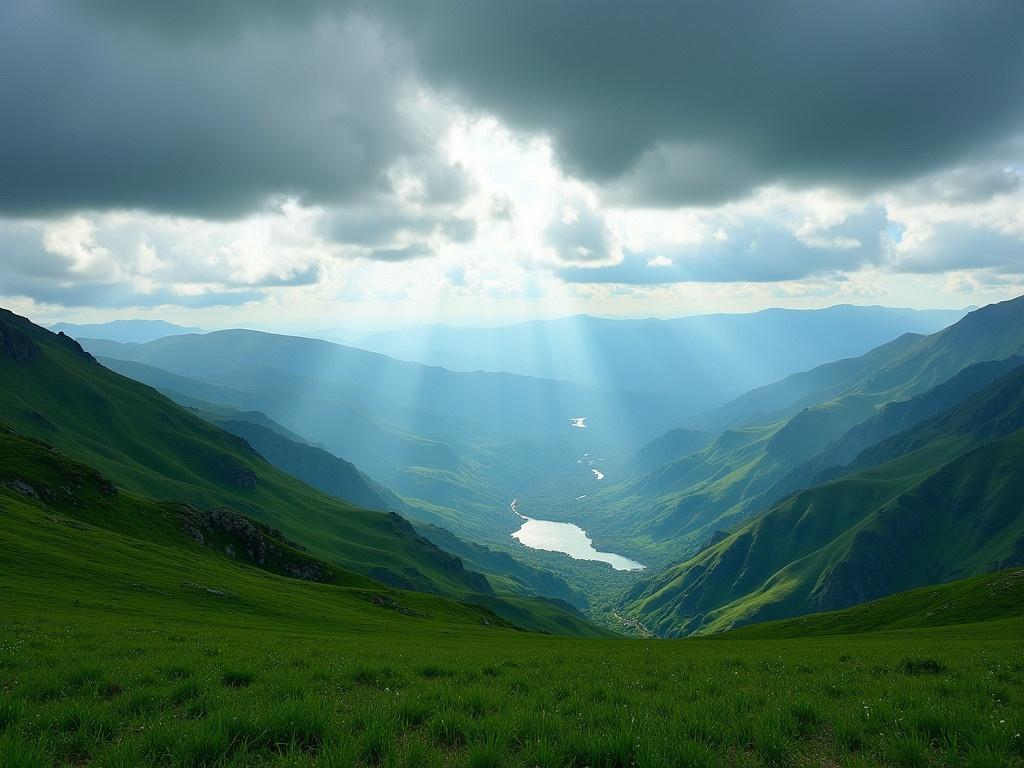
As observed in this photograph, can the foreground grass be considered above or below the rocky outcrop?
above

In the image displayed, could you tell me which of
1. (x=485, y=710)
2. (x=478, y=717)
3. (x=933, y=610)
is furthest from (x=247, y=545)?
(x=933, y=610)

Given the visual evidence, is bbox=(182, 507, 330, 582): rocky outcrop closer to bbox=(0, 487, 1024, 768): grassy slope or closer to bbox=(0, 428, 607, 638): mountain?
bbox=(0, 428, 607, 638): mountain

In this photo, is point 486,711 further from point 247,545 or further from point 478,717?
point 247,545

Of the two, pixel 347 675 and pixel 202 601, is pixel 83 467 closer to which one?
pixel 202 601

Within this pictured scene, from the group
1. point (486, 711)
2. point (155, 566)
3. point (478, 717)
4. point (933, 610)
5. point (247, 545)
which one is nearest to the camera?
point (478, 717)

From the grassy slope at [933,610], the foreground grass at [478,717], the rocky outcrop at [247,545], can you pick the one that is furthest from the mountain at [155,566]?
the grassy slope at [933,610]

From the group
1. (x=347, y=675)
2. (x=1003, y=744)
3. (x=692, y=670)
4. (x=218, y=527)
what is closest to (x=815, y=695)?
(x=1003, y=744)

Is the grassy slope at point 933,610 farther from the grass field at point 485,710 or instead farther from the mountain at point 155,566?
the grass field at point 485,710

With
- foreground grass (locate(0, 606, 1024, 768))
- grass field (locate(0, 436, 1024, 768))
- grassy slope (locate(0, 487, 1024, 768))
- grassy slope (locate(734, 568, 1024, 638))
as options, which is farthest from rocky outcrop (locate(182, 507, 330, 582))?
foreground grass (locate(0, 606, 1024, 768))
